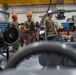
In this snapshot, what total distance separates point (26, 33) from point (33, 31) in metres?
0.22

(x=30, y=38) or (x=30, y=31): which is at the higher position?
(x=30, y=31)

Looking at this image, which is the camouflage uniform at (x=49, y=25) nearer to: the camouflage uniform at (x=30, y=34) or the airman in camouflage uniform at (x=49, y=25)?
Result: the airman in camouflage uniform at (x=49, y=25)

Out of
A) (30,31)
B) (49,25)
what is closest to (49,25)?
(49,25)

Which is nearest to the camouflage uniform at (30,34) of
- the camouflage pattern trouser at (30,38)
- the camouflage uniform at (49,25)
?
the camouflage pattern trouser at (30,38)

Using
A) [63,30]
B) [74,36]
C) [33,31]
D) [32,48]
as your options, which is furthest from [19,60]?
[63,30]

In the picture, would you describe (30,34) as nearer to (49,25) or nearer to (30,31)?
(30,31)

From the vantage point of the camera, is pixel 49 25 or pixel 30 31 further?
pixel 30 31

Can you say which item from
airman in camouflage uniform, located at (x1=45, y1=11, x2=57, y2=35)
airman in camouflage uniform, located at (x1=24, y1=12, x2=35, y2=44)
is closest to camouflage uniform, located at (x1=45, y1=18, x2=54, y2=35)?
airman in camouflage uniform, located at (x1=45, y1=11, x2=57, y2=35)

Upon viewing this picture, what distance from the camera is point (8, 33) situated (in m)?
5.96

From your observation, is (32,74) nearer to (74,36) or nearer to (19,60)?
(19,60)

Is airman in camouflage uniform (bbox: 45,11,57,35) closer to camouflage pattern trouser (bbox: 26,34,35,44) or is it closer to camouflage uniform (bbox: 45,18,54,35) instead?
camouflage uniform (bbox: 45,18,54,35)

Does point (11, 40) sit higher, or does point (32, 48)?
point (32, 48)

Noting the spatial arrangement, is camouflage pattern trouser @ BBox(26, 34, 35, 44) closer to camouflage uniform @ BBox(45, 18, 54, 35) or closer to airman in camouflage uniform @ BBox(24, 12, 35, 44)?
airman in camouflage uniform @ BBox(24, 12, 35, 44)

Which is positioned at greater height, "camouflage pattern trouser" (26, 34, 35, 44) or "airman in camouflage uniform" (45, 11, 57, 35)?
"airman in camouflage uniform" (45, 11, 57, 35)
